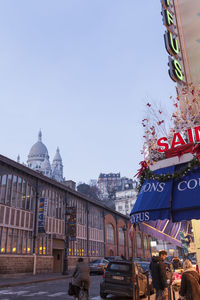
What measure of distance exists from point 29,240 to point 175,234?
61.3 feet

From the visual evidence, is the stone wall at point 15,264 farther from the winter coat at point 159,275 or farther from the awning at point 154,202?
the awning at point 154,202

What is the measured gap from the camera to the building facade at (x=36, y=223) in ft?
76.5

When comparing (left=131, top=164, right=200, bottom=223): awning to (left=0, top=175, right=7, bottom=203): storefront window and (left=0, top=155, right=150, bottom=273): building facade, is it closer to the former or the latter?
(left=0, top=155, right=150, bottom=273): building facade

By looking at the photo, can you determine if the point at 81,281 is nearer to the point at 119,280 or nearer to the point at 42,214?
the point at 119,280

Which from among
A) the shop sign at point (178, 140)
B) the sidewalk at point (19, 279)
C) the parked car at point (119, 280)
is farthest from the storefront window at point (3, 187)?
the shop sign at point (178, 140)

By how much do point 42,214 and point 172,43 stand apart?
19710 mm

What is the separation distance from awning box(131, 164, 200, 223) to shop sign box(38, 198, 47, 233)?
2123 cm

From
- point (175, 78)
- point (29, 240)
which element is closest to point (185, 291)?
point (175, 78)

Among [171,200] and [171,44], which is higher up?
[171,44]

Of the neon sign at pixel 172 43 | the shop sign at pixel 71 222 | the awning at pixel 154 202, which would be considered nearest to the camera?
the awning at pixel 154 202

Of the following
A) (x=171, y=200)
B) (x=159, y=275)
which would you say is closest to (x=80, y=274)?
(x=159, y=275)

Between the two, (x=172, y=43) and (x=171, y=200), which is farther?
(x=172, y=43)

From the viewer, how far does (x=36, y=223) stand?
87.5 ft

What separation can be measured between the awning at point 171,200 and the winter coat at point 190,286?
122 centimetres
